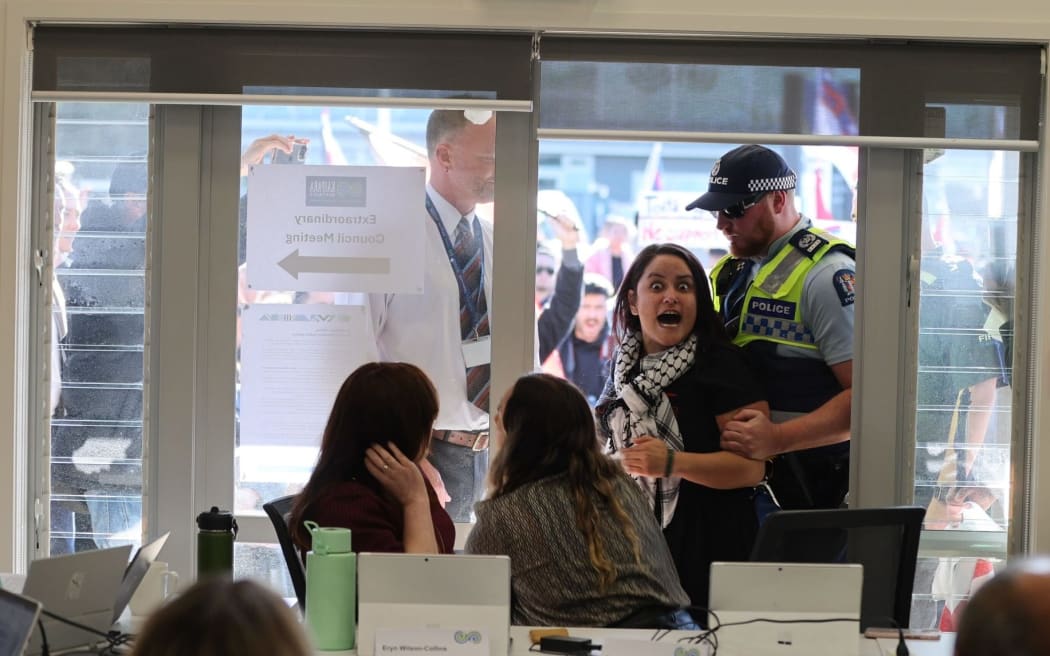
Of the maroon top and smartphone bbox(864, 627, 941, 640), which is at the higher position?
the maroon top

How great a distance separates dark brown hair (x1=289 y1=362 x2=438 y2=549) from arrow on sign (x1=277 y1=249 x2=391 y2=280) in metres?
0.73

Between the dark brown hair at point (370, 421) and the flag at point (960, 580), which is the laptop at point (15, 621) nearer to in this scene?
the dark brown hair at point (370, 421)

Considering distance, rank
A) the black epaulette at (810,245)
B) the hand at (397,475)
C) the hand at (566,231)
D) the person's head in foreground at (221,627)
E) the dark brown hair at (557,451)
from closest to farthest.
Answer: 1. the person's head in foreground at (221,627)
2. the dark brown hair at (557,451)
3. the hand at (397,475)
4. the black epaulette at (810,245)
5. the hand at (566,231)

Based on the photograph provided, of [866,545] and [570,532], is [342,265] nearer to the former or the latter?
[570,532]

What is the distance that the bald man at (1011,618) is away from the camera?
1050 mm

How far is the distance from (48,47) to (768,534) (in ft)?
8.30

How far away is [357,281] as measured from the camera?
11.8 feet

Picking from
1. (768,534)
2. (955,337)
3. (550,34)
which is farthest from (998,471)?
(550,34)

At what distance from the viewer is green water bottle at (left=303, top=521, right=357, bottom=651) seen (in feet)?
7.54

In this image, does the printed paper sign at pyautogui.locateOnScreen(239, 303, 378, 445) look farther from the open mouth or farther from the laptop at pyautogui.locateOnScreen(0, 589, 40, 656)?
the laptop at pyautogui.locateOnScreen(0, 589, 40, 656)

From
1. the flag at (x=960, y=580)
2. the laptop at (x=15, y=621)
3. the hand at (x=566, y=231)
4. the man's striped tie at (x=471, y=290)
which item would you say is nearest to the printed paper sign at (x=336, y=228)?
the man's striped tie at (x=471, y=290)

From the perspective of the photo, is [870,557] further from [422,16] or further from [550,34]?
[422,16]

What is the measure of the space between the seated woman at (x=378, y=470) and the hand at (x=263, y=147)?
39.9 inches

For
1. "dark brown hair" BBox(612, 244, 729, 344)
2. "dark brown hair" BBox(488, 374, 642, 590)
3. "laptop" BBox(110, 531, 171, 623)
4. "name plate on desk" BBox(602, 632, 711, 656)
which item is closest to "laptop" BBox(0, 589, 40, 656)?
"laptop" BBox(110, 531, 171, 623)
